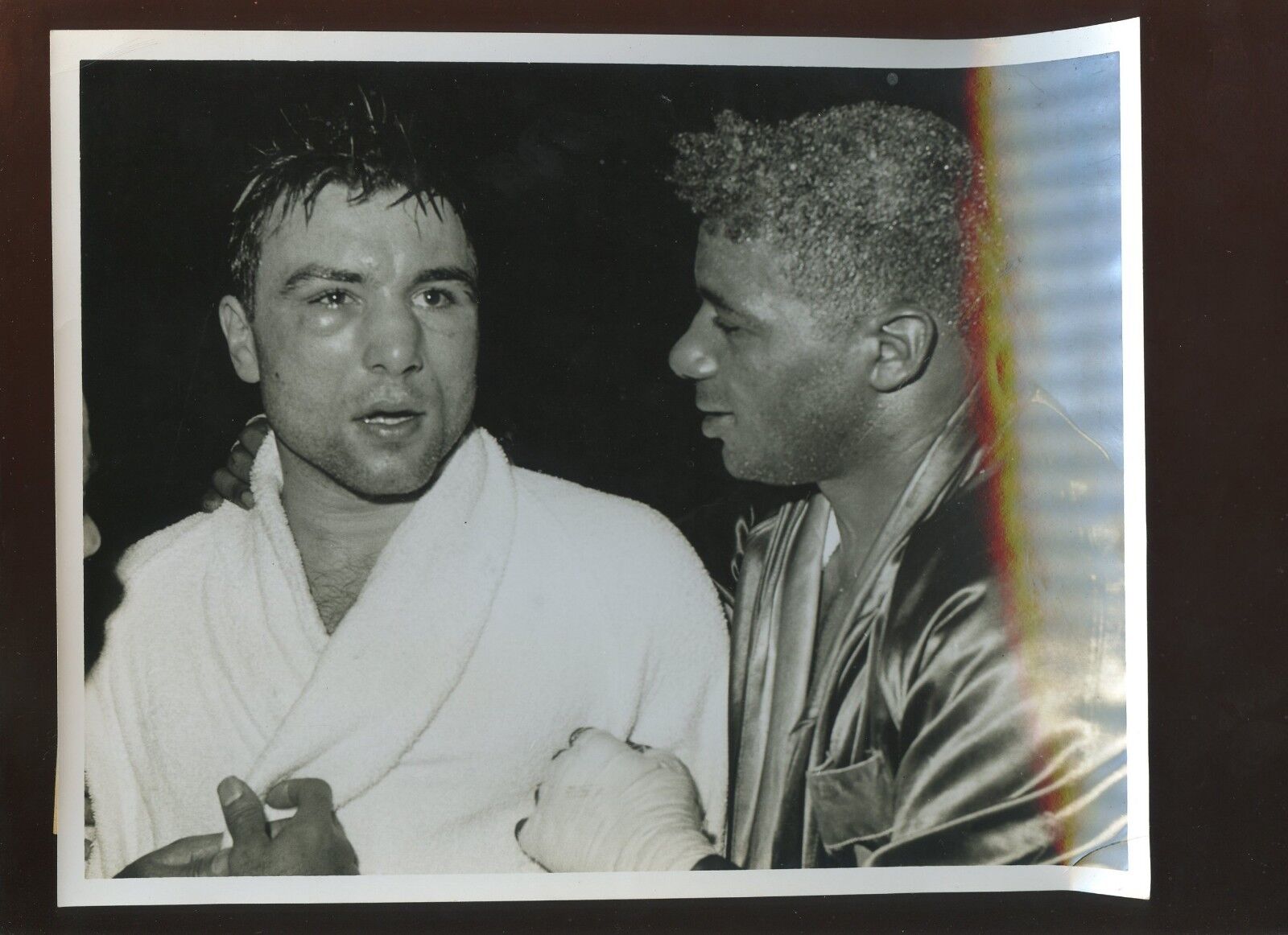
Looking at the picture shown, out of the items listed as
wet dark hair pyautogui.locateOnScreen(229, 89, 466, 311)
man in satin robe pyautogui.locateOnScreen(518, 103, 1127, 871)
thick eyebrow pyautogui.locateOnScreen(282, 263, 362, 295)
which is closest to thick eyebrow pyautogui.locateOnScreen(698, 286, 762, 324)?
man in satin robe pyautogui.locateOnScreen(518, 103, 1127, 871)

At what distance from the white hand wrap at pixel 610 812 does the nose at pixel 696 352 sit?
50 cm

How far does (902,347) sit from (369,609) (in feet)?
2.60

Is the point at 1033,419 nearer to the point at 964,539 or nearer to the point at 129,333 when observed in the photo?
the point at 964,539

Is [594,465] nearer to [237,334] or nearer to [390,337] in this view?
[390,337]

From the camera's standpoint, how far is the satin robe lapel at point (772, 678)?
5.14 ft

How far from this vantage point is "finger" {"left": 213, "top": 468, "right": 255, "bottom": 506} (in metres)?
1.57

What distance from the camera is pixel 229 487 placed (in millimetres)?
1570

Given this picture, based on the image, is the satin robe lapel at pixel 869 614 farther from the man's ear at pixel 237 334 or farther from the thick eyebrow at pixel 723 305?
the man's ear at pixel 237 334

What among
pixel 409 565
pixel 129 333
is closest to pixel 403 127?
pixel 129 333

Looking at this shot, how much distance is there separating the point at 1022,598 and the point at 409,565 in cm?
82

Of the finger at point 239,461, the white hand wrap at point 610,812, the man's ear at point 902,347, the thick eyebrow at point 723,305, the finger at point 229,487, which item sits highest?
the thick eyebrow at point 723,305

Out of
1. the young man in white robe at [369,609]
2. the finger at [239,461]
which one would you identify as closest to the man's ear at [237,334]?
the young man in white robe at [369,609]

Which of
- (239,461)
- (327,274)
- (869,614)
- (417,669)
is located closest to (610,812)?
(417,669)

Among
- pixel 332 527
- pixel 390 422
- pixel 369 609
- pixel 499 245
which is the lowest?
pixel 369 609
